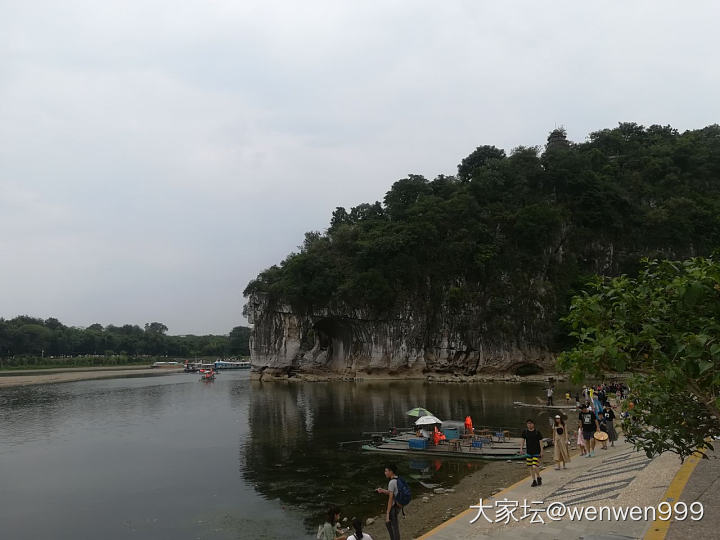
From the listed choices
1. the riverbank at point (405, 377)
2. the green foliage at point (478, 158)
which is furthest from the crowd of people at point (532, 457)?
the green foliage at point (478, 158)

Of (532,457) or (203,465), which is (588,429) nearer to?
(532,457)

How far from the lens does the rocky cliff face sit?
2346 inches

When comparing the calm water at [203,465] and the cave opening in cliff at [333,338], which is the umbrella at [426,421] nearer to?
the calm water at [203,465]

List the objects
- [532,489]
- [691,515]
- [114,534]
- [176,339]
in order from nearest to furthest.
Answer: [691,515] → [532,489] → [114,534] → [176,339]

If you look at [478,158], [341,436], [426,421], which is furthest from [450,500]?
[478,158]

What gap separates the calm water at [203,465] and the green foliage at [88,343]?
6944cm

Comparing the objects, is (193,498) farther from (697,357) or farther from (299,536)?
(697,357)

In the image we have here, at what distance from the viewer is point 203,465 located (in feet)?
66.8

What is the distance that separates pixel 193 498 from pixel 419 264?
49.8 metres

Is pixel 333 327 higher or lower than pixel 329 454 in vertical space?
higher

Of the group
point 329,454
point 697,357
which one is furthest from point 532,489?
point 329,454

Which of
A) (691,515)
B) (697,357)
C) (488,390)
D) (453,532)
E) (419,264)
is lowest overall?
(488,390)

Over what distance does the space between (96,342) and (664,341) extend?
429 ft

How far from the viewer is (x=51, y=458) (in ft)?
74.6
